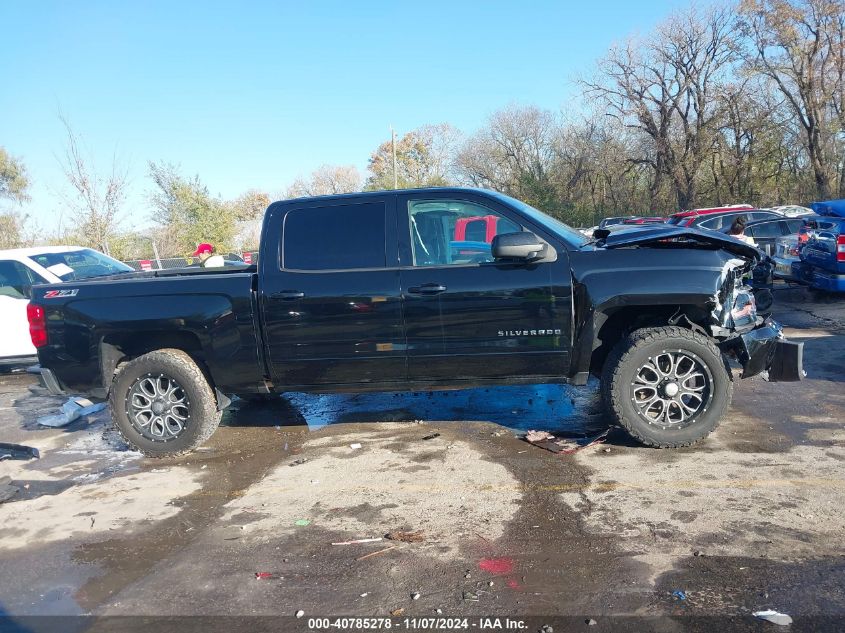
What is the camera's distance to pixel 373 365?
4.89 meters

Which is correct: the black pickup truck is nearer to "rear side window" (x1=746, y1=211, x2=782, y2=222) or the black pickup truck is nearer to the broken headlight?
the broken headlight

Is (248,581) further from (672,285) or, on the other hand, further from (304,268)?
(672,285)

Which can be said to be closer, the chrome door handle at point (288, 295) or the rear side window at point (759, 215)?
the chrome door handle at point (288, 295)

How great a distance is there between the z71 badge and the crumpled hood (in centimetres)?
430

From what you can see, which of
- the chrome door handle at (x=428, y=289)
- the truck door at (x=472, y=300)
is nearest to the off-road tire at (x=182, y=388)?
the truck door at (x=472, y=300)

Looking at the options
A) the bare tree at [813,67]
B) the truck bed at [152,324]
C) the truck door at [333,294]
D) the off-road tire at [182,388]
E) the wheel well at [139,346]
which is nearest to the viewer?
the truck door at [333,294]

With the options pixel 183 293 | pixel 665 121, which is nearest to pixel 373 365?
pixel 183 293

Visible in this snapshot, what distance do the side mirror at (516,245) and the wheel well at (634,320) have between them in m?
0.79

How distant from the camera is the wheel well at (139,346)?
520cm

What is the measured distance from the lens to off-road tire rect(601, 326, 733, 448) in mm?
4574

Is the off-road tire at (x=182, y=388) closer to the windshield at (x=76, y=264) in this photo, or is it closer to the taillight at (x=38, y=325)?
the taillight at (x=38, y=325)

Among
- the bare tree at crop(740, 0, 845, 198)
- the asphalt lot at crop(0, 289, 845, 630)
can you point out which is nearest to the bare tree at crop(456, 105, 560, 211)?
the bare tree at crop(740, 0, 845, 198)

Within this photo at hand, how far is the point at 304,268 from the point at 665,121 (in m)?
34.3

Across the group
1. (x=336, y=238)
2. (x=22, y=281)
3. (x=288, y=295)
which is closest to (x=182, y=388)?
(x=288, y=295)
